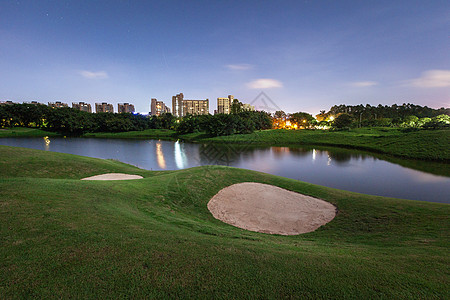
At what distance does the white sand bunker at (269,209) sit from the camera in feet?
35.9

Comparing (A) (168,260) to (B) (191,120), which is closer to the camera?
(A) (168,260)

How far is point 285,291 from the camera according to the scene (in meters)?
3.78

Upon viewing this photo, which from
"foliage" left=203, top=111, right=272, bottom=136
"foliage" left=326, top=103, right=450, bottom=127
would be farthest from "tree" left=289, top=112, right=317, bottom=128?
"foliage" left=203, top=111, right=272, bottom=136

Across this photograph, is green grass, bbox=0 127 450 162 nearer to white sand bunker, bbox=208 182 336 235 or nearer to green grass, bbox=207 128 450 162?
green grass, bbox=207 128 450 162

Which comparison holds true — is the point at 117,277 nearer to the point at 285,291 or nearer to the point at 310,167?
the point at 285,291

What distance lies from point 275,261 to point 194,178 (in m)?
12.4

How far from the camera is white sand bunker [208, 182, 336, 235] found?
10930 millimetres

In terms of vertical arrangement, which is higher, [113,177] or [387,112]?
[387,112]

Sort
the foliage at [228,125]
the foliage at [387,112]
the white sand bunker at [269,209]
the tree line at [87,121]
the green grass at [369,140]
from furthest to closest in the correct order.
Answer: the foliage at [387,112] → the tree line at [87,121] → the foliage at [228,125] → the green grass at [369,140] → the white sand bunker at [269,209]

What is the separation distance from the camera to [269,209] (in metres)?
13.0

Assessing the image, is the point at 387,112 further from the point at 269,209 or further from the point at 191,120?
the point at 269,209

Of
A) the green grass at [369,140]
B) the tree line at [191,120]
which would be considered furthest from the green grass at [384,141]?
the tree line at [191,120]

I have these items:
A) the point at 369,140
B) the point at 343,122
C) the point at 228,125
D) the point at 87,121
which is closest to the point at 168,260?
the point at 369,140

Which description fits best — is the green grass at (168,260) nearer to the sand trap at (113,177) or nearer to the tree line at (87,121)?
the sand trap at (113,177)
